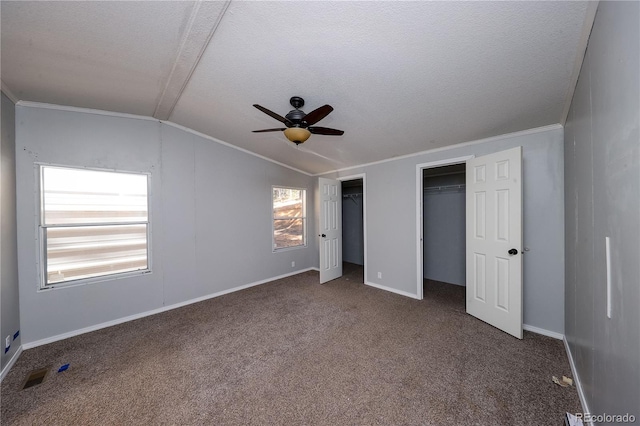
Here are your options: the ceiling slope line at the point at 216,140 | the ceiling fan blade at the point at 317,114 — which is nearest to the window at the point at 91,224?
the ceiling slope line at the point at 216,140

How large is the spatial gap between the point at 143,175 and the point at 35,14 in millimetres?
1935

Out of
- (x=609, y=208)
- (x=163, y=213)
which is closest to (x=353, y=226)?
(x=163, y=213)

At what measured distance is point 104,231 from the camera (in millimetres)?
2793

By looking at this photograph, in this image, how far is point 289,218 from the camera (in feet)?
15.9

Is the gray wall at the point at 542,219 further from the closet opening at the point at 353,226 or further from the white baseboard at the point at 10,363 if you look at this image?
the white baseboard at the point at 10,363

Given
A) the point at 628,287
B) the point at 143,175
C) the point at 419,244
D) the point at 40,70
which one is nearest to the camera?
the point at 628,287

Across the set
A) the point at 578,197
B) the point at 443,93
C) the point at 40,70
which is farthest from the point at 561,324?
the point at 40,70

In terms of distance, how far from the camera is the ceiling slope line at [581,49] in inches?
45.8

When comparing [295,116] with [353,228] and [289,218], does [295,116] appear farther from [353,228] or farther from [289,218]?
[353,228]

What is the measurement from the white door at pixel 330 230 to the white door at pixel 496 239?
2.30 metres

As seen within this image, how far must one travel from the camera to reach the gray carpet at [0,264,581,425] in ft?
5.03

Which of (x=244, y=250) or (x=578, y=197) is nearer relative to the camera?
(x=578, y=197)

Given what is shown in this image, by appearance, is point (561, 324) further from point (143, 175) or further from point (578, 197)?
point (143, 175)

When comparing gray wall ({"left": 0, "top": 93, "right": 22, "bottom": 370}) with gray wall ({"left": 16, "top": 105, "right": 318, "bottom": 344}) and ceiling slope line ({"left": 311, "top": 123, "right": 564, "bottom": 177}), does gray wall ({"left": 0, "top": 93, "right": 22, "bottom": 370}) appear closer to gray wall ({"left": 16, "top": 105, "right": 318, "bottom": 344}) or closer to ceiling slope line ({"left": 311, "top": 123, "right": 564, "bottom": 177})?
gray wall ({"left": 16, "top": 105, "right": 318, "bottom": 344})
